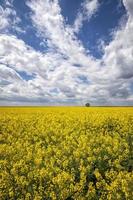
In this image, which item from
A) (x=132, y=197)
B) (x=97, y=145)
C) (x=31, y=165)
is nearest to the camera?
(x=132, y=197)

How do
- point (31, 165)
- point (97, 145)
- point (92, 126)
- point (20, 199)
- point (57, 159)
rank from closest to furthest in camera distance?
1. point (20, 199)
2. point (31, 165)
3. point (57, 159)
4. point (97, 145)
5. point (92, 126)

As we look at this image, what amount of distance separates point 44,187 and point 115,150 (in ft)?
11.1

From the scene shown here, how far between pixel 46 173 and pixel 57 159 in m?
1.61

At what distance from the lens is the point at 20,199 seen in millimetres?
5562

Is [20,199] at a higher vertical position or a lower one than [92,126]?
lower

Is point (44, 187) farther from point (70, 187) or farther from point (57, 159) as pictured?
point (57, 159)

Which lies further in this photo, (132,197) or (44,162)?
(44,162)


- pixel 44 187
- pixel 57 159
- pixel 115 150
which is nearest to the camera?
pixel 44 187

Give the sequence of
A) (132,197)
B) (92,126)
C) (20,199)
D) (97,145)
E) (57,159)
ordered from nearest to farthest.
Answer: (132,197)
(20,199)
(57,159)
(97,145)
(92,126)

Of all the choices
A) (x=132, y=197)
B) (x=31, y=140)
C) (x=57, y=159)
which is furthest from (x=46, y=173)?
(x=31, y=140)

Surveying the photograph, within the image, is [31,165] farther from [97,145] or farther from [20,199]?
[97,145]

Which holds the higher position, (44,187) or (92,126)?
(92,126)

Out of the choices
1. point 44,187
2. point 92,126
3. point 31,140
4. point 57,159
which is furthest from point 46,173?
point 92,126

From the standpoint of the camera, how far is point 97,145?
31.3 feet
